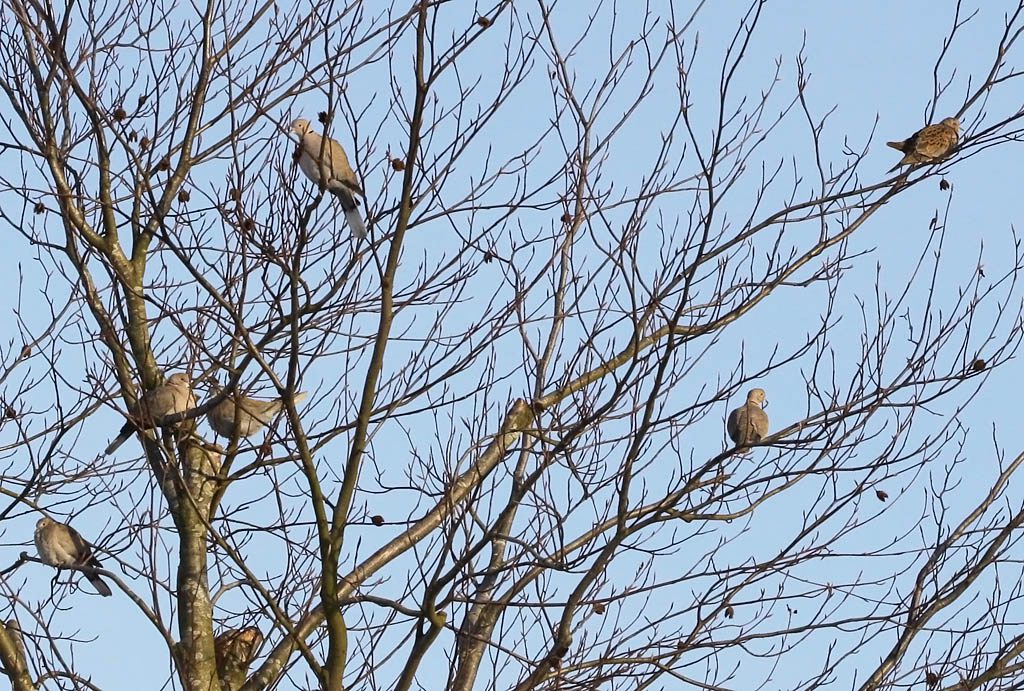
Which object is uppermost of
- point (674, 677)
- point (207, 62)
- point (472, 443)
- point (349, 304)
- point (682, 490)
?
point (207, 62)

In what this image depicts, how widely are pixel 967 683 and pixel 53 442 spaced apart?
3.63 metres

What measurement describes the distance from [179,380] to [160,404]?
0.61 m

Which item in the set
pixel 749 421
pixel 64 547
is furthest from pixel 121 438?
pixel 749 421

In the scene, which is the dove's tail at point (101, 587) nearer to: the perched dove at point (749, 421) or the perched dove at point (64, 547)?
the perched dove at point (64, 547)

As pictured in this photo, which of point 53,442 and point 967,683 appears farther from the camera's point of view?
point 53,442

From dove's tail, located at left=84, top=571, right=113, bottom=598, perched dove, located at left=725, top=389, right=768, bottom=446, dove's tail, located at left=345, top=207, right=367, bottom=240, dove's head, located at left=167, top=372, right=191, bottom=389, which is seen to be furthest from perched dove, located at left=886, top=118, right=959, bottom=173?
dove's tail, located at left=84, top=571, right=113, bottom=598

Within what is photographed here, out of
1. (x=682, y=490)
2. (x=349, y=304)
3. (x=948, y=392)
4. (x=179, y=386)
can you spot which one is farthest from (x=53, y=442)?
(x=948, y=392)

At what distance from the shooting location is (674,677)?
196 inches

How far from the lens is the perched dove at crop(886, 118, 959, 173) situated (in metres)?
6.41

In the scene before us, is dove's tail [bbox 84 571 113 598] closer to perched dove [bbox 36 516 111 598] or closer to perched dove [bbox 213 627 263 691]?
perched dove [bbox 36 516 111 598]

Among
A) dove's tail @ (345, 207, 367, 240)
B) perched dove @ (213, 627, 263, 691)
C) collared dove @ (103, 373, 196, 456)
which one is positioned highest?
dove's tail @ (345, 207, 367, 240)

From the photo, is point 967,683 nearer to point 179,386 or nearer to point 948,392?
point 948,392

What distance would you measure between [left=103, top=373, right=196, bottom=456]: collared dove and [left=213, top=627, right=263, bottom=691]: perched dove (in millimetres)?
858

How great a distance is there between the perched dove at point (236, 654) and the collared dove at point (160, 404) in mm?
858
